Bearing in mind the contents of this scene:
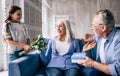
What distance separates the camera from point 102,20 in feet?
6.32

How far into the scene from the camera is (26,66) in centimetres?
257

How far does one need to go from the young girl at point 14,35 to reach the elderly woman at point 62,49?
0.35 meters

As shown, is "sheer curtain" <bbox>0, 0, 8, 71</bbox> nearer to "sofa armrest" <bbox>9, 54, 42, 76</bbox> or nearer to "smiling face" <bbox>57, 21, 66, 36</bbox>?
"sofa armrest" <bbox>9, 54, 42, 76</bbox>

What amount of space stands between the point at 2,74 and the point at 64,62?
75.0 inches

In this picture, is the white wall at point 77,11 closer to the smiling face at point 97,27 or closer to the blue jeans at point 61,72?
the blue jeans at point 61,72

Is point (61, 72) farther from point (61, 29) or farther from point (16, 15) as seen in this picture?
point (16, 15)

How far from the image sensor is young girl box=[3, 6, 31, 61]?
108 inches

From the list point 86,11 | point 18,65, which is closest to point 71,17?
point 86,11

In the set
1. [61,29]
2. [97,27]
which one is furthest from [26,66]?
[97,27]

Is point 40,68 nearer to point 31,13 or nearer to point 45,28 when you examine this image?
point 31,13

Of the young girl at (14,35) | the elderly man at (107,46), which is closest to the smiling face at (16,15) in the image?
the young girl at (14,35)

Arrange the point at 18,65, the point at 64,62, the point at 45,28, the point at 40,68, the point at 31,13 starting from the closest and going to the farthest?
the point at 18,65
the point at 64,62
the point at 40,68
the point at 31,13
the point at 45,28

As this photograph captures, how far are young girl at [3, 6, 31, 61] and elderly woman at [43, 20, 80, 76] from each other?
0.35 metres

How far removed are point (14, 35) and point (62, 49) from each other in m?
0.64
